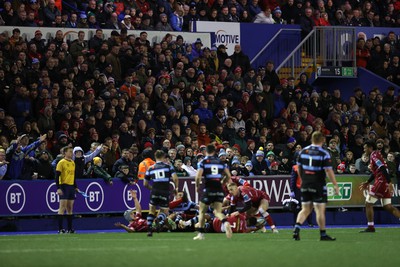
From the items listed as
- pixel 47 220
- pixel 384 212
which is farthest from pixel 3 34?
pixel 384 212

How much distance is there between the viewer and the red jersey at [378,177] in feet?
80.0

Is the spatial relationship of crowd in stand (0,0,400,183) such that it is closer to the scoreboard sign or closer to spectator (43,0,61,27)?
spectator (43,0,61,27)

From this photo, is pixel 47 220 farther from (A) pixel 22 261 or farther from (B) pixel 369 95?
(B) pixel 369 95

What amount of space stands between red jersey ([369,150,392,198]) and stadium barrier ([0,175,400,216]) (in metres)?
4.37

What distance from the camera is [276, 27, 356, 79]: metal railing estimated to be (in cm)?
3647

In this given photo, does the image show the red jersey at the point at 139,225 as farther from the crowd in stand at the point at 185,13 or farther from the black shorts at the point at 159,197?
the crowd in stand at the point at 185,13

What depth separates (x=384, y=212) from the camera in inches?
1200

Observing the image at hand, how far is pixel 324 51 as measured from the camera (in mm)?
36531

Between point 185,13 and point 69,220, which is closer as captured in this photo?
point 69,220

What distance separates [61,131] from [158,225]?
13.8 ft

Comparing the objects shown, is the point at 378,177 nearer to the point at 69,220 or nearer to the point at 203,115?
the point at 203,115

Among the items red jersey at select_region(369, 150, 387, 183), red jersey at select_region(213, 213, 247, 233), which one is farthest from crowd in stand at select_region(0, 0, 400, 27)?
red jersey at select_region(369, 150, 387, 183)

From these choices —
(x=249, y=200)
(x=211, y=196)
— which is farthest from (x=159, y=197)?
(x=249, y=200)

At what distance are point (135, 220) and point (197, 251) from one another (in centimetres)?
792
